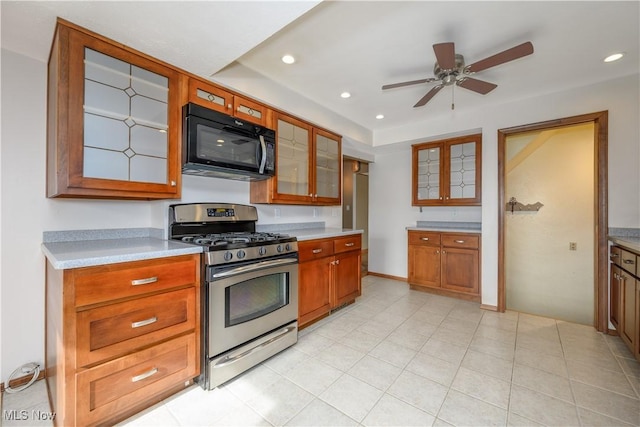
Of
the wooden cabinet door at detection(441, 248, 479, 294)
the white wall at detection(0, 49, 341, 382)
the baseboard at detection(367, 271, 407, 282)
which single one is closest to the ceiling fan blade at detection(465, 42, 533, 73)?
the wooden cabinet door at detection(441, 248, 479, 294)

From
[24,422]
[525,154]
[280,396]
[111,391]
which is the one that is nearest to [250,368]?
[280,396]

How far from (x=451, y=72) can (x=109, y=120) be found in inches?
100

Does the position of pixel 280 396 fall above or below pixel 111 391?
below

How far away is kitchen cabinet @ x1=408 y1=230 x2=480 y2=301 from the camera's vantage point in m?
3.48

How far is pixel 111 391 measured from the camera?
1381 mm

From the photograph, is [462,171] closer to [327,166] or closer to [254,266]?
[327,166]

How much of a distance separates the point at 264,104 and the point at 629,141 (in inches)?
139

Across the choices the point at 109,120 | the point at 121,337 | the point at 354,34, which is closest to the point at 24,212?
the point at 109,120

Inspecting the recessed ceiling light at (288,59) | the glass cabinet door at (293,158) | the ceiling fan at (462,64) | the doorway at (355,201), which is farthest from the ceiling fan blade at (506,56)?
the doorway at (355,201)

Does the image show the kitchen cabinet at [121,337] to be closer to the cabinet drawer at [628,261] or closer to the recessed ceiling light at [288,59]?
the recessed ceiling light at [288,59]

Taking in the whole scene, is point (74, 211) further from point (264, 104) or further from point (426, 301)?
point (426, 301)

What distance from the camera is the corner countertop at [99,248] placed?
50.3 inches

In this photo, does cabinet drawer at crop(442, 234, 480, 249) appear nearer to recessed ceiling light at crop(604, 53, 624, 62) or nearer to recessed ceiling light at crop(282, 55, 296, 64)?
recessed ceiling light at crop(604, 53, 624, 62)

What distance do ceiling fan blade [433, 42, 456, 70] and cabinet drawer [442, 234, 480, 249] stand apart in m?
2.25
